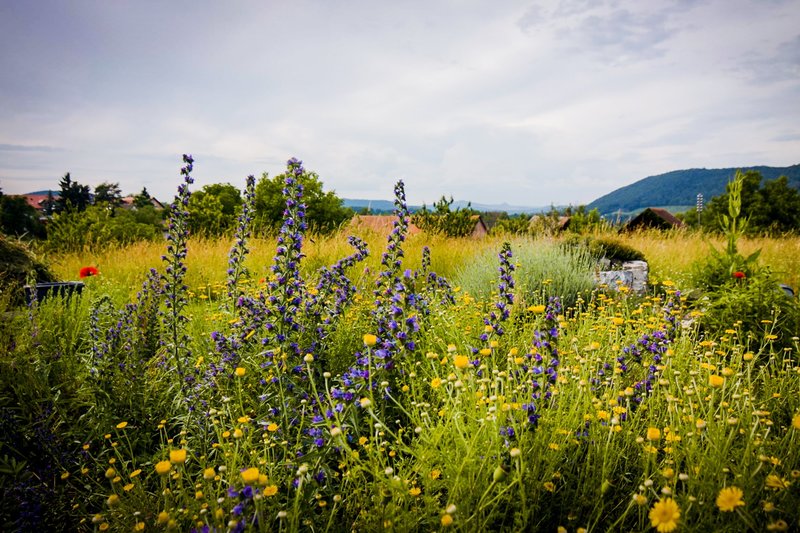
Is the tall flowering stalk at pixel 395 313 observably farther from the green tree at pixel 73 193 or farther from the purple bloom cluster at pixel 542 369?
the green tree at pixel 73 193

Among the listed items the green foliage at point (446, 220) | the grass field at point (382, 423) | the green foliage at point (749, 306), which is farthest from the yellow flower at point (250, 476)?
the green foliage at point (446, 220)

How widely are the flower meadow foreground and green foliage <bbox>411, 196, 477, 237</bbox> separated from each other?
8.62 m

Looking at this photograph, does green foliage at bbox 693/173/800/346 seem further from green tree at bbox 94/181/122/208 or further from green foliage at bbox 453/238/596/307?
green tree at bbox 94/181/122/208

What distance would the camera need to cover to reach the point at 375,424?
1709 millimetres

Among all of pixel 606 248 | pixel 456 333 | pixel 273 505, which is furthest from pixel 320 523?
pixel 606 248

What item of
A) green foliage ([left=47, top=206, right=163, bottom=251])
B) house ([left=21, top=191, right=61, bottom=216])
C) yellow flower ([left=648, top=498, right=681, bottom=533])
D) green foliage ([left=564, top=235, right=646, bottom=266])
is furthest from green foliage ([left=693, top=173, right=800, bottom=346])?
house ([left=21, top=191, right=61, bottom=216])

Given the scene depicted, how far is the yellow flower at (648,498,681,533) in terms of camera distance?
114 cm

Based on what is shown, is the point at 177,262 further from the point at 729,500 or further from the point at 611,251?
the point at 611,251

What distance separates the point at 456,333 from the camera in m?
2.99

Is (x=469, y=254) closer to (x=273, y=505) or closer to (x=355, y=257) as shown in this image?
(x=355, y=257)

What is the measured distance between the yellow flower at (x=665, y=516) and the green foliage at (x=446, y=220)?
10405 millimetres

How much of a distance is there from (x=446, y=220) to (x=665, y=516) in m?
12.1

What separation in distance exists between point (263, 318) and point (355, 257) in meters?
0.77

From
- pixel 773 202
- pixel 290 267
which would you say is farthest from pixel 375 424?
pixel 773 202
